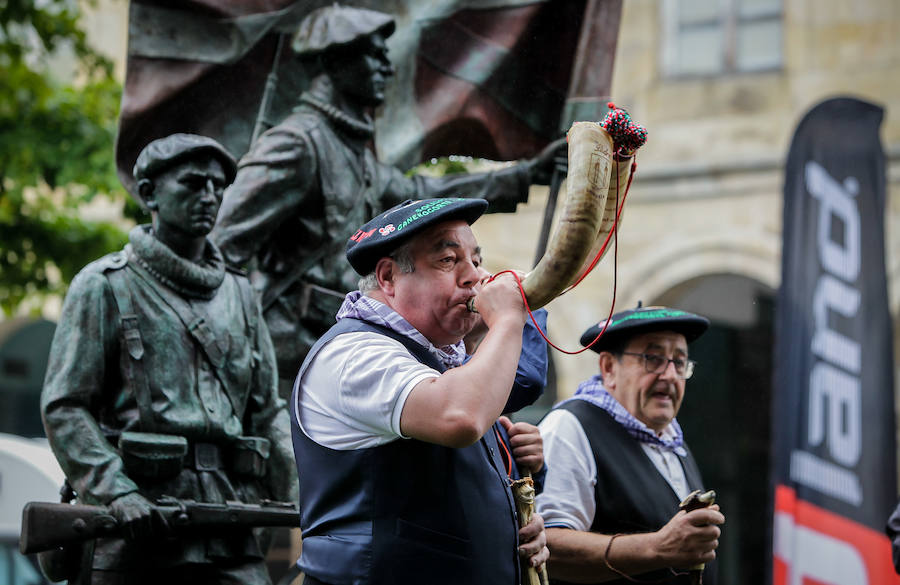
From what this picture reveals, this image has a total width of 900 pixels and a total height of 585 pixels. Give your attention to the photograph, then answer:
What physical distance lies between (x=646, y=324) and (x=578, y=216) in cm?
192

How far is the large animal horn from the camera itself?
302 cm

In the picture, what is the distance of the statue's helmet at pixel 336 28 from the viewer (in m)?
5.70

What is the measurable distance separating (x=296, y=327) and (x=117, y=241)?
602 centimetres

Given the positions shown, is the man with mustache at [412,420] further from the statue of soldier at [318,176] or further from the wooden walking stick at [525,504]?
the statue of soldier at [318,176]

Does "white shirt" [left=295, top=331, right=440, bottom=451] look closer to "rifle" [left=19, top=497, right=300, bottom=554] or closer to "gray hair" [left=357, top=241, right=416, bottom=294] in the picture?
"gray hair" [left=357, top=241, right=416, bottom=294]

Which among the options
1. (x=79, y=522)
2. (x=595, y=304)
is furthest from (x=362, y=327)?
(x=595, y=304)

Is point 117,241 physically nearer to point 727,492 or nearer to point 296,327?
point 296,327

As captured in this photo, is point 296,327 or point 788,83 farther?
point 788,83

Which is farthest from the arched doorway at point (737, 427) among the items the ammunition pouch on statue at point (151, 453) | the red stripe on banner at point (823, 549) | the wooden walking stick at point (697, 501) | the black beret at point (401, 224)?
the black beret at point (401, 224)

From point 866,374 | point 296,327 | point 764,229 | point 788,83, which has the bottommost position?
point 296,327

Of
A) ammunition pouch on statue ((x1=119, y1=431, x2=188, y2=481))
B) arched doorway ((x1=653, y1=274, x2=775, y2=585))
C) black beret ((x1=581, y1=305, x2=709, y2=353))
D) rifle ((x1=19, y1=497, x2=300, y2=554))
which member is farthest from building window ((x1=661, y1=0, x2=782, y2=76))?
ammunition pouch on statue ((x1=119, y1=431, x2=188, y2=481))

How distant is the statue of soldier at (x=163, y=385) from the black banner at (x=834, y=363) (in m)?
5.23

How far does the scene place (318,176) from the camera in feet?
18.6

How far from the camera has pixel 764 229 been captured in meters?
15.7
